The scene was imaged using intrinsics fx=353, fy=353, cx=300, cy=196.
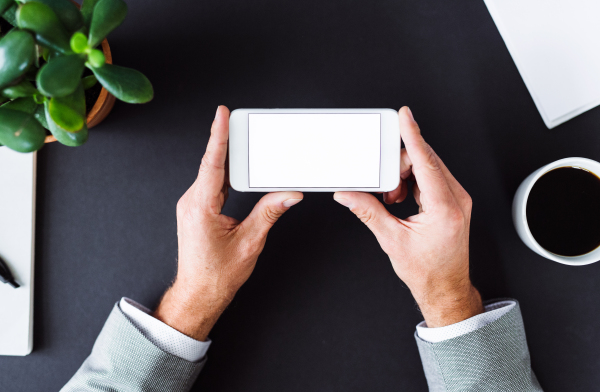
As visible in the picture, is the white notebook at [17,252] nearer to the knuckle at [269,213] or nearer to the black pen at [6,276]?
the black pen at [6,276]

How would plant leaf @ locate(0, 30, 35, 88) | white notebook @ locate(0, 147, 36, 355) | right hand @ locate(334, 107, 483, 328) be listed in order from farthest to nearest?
1. white notebook @ locate(0, 147, 36, 355)
2. right hand @ locate(334, 107, 483, 328)
3. plant leaf @ locate(0, 30, 35, 88)

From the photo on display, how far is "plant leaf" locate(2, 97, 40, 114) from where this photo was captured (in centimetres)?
42

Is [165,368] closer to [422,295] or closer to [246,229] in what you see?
[246,229]

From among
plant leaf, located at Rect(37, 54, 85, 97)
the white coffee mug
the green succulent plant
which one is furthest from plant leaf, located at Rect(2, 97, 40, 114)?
the white coffee mug

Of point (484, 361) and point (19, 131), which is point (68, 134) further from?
point (484, 361)

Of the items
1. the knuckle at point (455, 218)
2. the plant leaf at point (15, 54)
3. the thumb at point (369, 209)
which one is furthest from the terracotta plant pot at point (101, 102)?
the knuckle at point (455, 218)

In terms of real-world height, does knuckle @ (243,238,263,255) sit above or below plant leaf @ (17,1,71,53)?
below

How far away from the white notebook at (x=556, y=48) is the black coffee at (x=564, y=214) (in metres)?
0.13

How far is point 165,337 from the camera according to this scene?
61cm

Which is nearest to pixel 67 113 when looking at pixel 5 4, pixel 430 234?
pixel 5 4

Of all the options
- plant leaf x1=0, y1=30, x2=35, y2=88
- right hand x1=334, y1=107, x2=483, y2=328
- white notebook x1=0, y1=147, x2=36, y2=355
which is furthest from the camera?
white notebook x1=0, y1=147, x2=36, y2=355

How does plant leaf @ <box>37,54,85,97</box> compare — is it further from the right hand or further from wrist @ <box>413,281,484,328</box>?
wrist @ <box>413,281,484,328</box>

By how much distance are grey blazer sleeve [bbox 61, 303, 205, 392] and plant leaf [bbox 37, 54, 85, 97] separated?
404 millimetres

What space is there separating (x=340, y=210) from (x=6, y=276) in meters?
0.62
